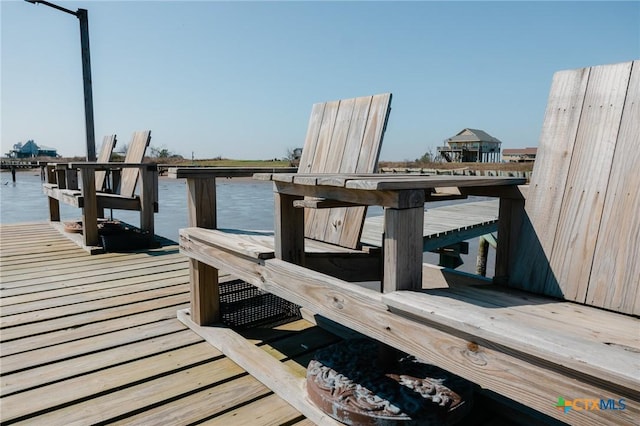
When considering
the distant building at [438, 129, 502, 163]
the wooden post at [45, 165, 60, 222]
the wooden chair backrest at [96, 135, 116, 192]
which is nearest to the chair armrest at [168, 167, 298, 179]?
the wooden chair backrest at [96, 135, 116, 192]

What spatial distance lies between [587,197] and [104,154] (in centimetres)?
→ 553

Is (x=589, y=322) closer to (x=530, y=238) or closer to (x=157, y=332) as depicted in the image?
(x=530, y=238)

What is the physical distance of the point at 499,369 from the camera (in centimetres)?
90

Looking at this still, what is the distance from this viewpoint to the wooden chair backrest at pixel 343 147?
2.07 metres

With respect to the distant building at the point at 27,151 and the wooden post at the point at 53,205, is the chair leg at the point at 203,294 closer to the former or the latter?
the wooden post at the point at 53,205

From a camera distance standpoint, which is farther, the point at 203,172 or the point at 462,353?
the point at 203,172

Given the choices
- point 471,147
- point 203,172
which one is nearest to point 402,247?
point 203,172

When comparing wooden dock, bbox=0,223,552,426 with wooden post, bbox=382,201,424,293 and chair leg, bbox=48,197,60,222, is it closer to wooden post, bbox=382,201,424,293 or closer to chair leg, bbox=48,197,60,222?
wooden post, bbox=382,201,424,293

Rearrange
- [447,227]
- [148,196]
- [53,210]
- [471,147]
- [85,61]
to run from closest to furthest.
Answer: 1. [447,227]
2. [148,196]
3. [85,61]
4. [53,210]
5. [471,147]

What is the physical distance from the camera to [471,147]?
157 feet

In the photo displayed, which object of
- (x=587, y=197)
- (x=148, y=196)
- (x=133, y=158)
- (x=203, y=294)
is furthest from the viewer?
(x=133, y=158)

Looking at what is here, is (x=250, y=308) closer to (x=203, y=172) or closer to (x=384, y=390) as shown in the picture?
(x=203, y=172)

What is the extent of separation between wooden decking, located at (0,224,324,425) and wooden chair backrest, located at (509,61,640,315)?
100 cm

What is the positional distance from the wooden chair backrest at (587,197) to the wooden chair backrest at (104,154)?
201 inches
